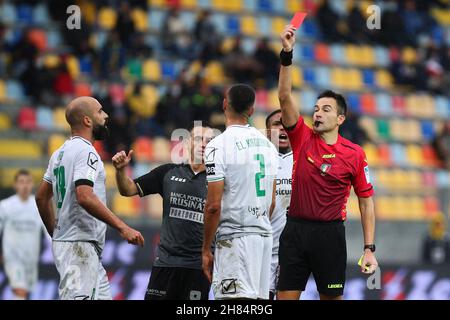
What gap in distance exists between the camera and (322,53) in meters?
23.9

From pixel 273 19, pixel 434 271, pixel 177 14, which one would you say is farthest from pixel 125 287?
pixel 273 19

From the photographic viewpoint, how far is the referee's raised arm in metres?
8.06

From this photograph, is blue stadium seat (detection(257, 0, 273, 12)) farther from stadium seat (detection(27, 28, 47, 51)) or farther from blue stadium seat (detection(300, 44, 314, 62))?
stadium seat (detection(27, 28, 47, 51))

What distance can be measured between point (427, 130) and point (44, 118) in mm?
8905

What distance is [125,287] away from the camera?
1385 cm

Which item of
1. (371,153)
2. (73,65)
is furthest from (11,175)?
(371,153)

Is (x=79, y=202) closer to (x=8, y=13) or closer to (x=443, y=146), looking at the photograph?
(x=8, y=13)

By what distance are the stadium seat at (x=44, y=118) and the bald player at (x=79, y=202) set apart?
10379mm

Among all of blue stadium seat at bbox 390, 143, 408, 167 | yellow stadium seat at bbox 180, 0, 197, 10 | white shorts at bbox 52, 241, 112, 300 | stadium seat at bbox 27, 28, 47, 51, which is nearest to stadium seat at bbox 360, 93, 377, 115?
blue stadium seat at bbox 390, 143, 408, 167

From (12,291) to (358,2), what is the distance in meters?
13.4

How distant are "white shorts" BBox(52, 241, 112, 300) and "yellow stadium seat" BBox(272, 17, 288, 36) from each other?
15.9 m

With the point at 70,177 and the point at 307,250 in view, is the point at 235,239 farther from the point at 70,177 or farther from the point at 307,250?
the point at 70,177

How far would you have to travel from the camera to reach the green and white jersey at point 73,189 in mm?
8125

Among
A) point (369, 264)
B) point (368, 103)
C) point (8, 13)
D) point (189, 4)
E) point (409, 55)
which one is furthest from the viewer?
point (409, 55)
